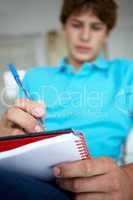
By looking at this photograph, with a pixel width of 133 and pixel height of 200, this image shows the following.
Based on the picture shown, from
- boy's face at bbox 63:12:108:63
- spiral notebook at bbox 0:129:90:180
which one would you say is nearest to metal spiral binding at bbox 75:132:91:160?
spiral notebook at bbox 0:129:90:180

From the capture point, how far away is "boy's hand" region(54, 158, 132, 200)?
0.45 m

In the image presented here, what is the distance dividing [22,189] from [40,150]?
0.05 metres

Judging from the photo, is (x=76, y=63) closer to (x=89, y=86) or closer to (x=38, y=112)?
(x=89, y=86)

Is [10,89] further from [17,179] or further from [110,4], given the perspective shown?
[17,179]

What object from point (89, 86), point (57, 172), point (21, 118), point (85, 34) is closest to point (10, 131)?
point (21, 118)

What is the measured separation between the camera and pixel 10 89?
1004 millimetres

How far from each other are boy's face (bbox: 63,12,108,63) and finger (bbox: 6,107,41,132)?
425 millimetres

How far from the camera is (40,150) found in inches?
16.6

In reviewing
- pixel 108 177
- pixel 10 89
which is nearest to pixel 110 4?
pixel 10 89

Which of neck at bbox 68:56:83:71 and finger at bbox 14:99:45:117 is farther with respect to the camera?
neck at bbox 68:56:83:71

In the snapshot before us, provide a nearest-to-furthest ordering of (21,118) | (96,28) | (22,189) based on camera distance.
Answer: (22,189) < (21,118) < (96,28)

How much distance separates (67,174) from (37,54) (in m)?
1.33

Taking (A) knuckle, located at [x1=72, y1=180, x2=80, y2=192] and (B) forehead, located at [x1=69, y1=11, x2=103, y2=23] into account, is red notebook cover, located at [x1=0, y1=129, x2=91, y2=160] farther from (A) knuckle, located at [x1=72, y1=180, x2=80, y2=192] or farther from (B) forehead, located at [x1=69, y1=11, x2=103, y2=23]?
(B) forehead, located at [x1=69, y1=11, x2=103, y2=23]

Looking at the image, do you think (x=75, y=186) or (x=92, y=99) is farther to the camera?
(x=92, y=99)
